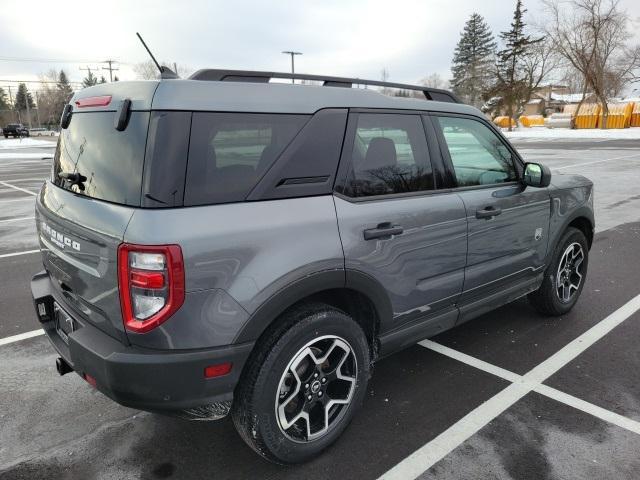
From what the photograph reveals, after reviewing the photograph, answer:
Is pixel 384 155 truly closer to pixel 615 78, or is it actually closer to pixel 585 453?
pixel 585 453

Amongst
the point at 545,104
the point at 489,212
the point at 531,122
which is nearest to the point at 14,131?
the point at 531,122

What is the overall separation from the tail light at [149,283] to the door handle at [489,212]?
6.57 feet

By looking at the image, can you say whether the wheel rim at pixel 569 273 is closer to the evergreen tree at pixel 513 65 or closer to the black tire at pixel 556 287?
the black tire at pixel 556 287

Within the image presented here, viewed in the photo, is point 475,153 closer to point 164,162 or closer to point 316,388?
point 316,388

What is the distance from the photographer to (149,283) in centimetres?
199

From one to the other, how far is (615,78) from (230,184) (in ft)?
173

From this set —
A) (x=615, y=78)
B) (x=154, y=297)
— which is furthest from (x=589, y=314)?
(x=615, y=78)

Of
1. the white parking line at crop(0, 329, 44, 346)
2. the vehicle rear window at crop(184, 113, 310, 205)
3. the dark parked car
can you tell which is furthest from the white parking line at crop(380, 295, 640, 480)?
the dark parked car

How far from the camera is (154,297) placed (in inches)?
78.9

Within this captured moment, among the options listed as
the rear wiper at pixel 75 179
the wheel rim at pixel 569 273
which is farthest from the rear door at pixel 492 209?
the rear wiper at pixel 75 179

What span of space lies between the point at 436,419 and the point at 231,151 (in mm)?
1911

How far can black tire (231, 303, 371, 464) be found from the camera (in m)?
2.26

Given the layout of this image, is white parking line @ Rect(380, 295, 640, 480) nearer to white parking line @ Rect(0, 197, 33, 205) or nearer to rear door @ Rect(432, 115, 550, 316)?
rear door @ Rect(432, 115, 550, 316)

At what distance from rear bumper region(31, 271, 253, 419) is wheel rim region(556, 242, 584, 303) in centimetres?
312
